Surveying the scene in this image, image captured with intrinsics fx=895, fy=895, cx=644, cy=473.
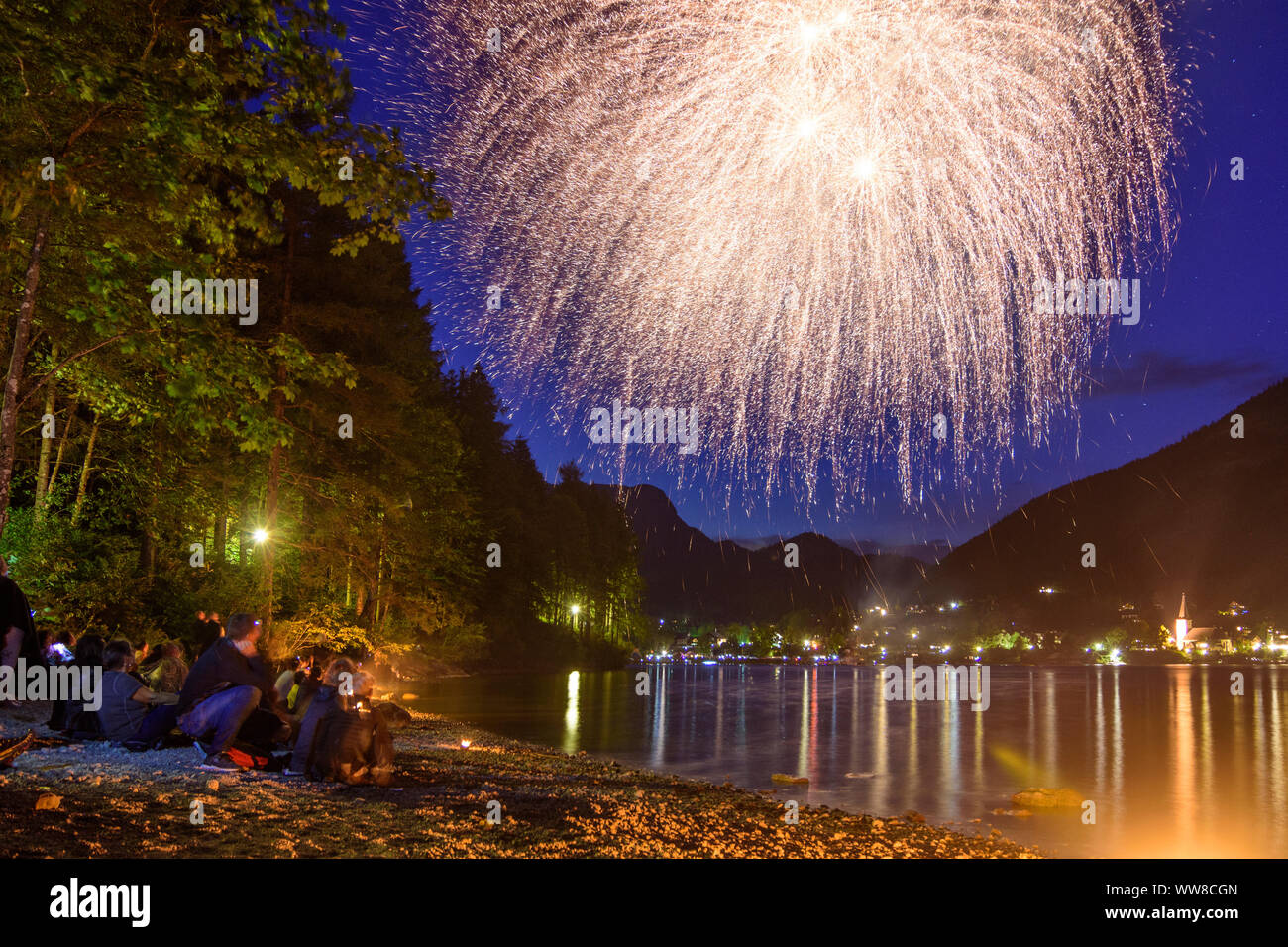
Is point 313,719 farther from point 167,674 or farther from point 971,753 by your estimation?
point 971,753

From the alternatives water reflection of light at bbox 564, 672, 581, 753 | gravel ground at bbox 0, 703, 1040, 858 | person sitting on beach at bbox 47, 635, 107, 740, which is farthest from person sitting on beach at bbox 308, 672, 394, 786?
water reflection of light at bbox 564, 672, 581, 753

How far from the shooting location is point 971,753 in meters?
31.6

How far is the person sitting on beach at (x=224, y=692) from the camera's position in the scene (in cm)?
1009

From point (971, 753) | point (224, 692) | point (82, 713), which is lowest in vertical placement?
point (971, 753)

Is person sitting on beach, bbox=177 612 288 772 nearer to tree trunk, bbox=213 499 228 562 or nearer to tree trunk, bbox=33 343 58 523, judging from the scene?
tree trunk, bbox=33 343 58 523

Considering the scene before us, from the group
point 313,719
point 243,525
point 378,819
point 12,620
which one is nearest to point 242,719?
point 313,719

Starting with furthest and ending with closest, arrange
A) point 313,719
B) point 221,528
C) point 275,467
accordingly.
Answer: point 221,528 → point 275,467 → point 313,719

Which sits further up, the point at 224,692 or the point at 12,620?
the point at 12,620

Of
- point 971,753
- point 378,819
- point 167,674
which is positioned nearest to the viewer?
point 378,819

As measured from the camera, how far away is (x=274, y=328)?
81.2ft

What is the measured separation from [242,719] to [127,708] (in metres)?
2.08

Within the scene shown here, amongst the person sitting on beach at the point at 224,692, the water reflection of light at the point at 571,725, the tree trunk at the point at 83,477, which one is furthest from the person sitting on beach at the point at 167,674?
the water reflection of light at the point at 571,725

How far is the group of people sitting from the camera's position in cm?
998

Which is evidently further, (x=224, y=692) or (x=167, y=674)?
(x=167, y=674)
